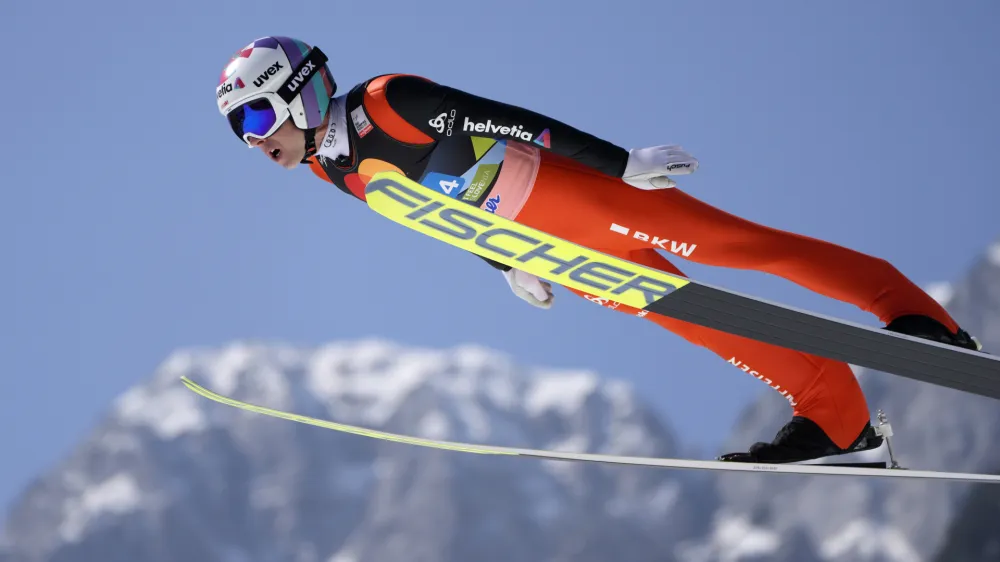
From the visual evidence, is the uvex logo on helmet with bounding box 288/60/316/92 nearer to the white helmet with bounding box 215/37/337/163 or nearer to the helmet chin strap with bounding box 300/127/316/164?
the white helmet with bounding box 215/37/337/163

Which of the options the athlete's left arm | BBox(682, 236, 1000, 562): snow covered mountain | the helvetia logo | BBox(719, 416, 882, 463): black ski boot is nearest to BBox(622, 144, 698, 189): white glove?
the athlete's left arm

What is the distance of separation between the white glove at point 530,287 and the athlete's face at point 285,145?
757 mm

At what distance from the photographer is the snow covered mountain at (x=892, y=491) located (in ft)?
50.9

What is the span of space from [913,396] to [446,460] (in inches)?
395

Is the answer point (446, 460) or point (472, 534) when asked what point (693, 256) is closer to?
point (472, 534)

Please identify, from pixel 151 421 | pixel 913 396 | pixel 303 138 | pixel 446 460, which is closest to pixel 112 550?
pixel 151 421

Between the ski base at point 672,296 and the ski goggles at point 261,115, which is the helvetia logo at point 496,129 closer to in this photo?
the ski base at point 672,296

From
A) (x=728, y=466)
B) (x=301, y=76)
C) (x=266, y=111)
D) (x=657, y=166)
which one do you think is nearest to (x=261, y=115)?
(x=266, y=111)

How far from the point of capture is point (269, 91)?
2787 mm

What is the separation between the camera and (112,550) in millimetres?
22406

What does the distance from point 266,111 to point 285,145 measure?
0.11 metres

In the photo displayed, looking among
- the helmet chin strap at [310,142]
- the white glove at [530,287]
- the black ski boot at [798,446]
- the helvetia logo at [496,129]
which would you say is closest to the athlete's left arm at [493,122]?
the helvetia logo at [496,129]

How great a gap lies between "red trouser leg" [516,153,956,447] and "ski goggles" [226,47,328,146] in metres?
0.68

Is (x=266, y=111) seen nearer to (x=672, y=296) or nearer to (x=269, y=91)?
(x=269, y=91)
